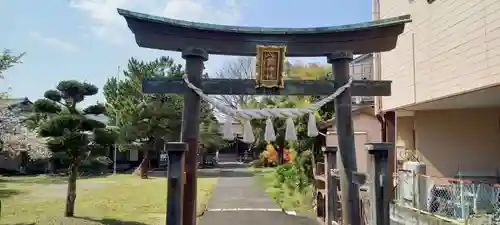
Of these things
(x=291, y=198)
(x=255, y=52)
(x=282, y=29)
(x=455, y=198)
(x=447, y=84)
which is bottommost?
(x=291, y=198)

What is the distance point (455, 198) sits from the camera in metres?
6.42

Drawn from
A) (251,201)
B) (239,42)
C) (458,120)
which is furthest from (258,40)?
(251,201)

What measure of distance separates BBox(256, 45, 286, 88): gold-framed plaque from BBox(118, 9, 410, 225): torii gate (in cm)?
7

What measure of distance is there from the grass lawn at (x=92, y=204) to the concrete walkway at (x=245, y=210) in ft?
2.22

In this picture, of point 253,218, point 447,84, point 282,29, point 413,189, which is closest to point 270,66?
point 282,29

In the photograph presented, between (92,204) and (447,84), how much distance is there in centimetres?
1216

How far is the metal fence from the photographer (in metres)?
5.99

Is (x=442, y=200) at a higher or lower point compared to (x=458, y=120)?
lower

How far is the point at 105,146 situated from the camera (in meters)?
12.4

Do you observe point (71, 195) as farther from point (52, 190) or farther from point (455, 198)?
point (455, 198)

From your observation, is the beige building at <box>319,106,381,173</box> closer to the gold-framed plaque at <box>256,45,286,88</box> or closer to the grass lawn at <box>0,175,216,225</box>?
the grass lawn at <box>0,175,216,225</box>

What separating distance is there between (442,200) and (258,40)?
4250 millimetres

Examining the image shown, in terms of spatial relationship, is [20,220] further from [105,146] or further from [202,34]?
[202,34]

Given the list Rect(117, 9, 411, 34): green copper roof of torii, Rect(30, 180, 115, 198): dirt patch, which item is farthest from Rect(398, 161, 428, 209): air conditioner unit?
Rect(30, 180, 115, 198): dirt patch
